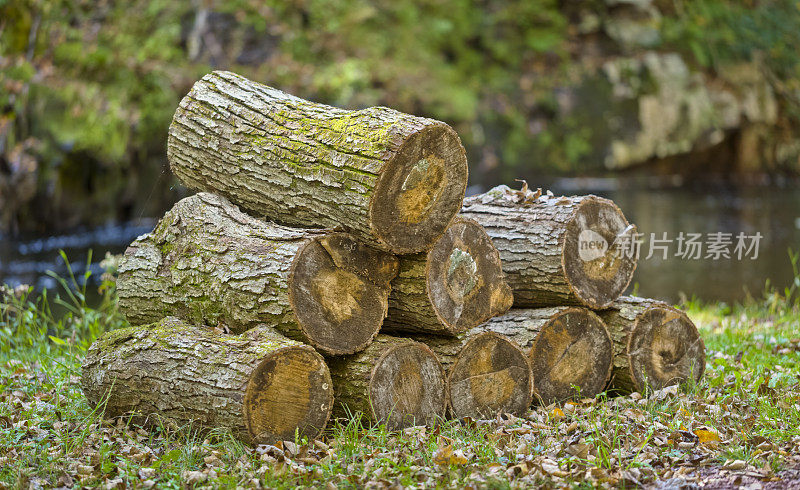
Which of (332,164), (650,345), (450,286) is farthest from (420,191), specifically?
(650,345)

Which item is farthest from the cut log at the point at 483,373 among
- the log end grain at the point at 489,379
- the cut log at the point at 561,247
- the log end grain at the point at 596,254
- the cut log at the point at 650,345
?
the cut log at the point at 650,345

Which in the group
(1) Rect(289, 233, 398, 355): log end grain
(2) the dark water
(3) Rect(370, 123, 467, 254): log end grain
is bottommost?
(2) the dark water

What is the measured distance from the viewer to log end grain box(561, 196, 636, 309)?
13.8 feet

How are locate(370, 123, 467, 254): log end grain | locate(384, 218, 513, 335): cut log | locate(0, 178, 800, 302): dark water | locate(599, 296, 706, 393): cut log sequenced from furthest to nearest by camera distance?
locate(0, 178, 800, 302): dark water
locate(599, 296, 706, 393): cut log
locate(384, 218, 513, 335): cut log
locate(370, 123, 467, 254): log end grain

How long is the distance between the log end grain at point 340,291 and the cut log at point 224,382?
15cm

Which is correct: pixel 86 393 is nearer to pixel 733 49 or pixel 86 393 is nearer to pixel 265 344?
pixel 265 344

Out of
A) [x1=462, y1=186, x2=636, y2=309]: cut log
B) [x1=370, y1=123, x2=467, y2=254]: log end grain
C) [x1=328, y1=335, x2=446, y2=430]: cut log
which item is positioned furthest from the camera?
[x1=462, y1=186, x2=636, y2=309]: cut log

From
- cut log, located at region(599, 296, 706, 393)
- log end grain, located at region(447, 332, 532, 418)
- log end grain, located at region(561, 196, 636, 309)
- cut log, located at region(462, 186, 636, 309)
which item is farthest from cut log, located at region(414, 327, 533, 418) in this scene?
cut log, located at region(599, 296, 706, 393)

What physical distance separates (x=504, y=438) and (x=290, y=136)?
6.06ft

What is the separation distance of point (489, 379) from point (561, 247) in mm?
824

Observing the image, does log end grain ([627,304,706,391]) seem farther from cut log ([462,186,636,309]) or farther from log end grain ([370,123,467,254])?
log end grain ([370,123,467,254])

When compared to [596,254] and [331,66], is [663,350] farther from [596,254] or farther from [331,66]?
[331,66]

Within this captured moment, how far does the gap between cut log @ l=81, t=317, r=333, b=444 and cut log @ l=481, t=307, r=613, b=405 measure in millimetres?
1146

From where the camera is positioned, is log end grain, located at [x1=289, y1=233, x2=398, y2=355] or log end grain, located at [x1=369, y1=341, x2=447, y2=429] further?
log end grain, located at [x1=369, y1=341, x2=447, y2=429]
